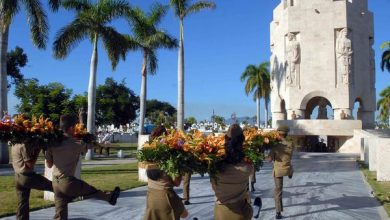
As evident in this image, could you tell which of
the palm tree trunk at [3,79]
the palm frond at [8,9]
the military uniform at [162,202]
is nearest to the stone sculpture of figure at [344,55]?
the palm frond at [8,9]

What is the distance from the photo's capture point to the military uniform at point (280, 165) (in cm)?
811

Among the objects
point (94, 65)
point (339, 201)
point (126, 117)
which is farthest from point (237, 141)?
point (126, 117)

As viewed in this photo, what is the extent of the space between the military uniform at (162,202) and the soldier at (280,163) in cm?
344

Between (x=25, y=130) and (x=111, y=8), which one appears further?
(x=111, y=8)

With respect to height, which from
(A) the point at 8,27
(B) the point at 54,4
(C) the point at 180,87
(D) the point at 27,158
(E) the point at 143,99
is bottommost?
(D) the point at 27,158

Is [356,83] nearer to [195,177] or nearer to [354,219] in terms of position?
[195,177]

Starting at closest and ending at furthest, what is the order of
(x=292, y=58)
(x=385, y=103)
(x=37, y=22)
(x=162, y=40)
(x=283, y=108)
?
1. (x=37, y=22)
2. (x=162, y=40)
3. (x=292, y=58)
4. (x=283, y=108)
5. (x=385, y=103)

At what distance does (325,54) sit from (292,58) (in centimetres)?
247

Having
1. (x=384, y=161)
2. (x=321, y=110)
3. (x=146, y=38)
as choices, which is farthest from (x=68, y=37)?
(x=321, y=110)

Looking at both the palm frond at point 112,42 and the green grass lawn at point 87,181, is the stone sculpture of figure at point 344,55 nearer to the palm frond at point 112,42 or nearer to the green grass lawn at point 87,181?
the palm frond at point 112,42

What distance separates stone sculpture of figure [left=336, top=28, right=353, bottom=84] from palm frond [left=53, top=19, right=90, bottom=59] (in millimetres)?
19224

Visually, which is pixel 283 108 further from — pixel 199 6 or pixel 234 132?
pixel 234 132

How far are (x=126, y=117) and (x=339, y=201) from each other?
157 feet

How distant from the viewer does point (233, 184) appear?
15.9ft
